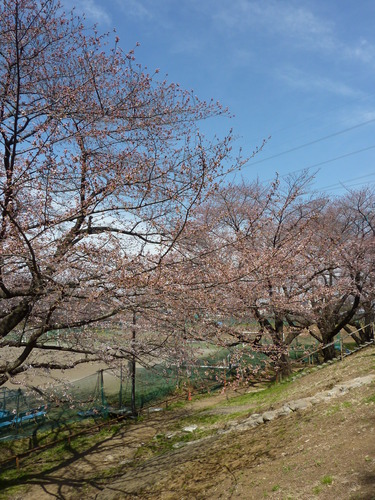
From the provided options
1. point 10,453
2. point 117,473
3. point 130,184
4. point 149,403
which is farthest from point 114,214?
point 149,403

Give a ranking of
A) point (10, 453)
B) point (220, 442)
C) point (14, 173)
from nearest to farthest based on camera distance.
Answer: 1. point (14, 173)
2. point (220, 442)
3. point (10, 453)

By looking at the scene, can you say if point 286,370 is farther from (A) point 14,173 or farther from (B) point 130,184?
(A) point 14,173

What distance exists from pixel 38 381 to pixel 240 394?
10133mm

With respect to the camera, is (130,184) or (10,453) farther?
(10,453)

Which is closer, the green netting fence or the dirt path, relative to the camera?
the dirt path

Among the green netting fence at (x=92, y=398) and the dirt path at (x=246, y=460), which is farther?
the green netting fence at (x=92, y=398)

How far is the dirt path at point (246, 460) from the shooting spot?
5.04m

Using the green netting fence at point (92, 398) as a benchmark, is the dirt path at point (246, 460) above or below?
below

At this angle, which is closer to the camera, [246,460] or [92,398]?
[246,460]

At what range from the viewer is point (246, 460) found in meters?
6.57

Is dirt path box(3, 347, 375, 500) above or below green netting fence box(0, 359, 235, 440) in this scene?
below

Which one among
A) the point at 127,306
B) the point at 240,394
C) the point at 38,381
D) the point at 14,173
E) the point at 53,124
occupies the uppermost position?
the point at 53,124

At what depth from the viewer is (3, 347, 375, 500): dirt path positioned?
5.04 metres

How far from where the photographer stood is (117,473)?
8.95 metres
